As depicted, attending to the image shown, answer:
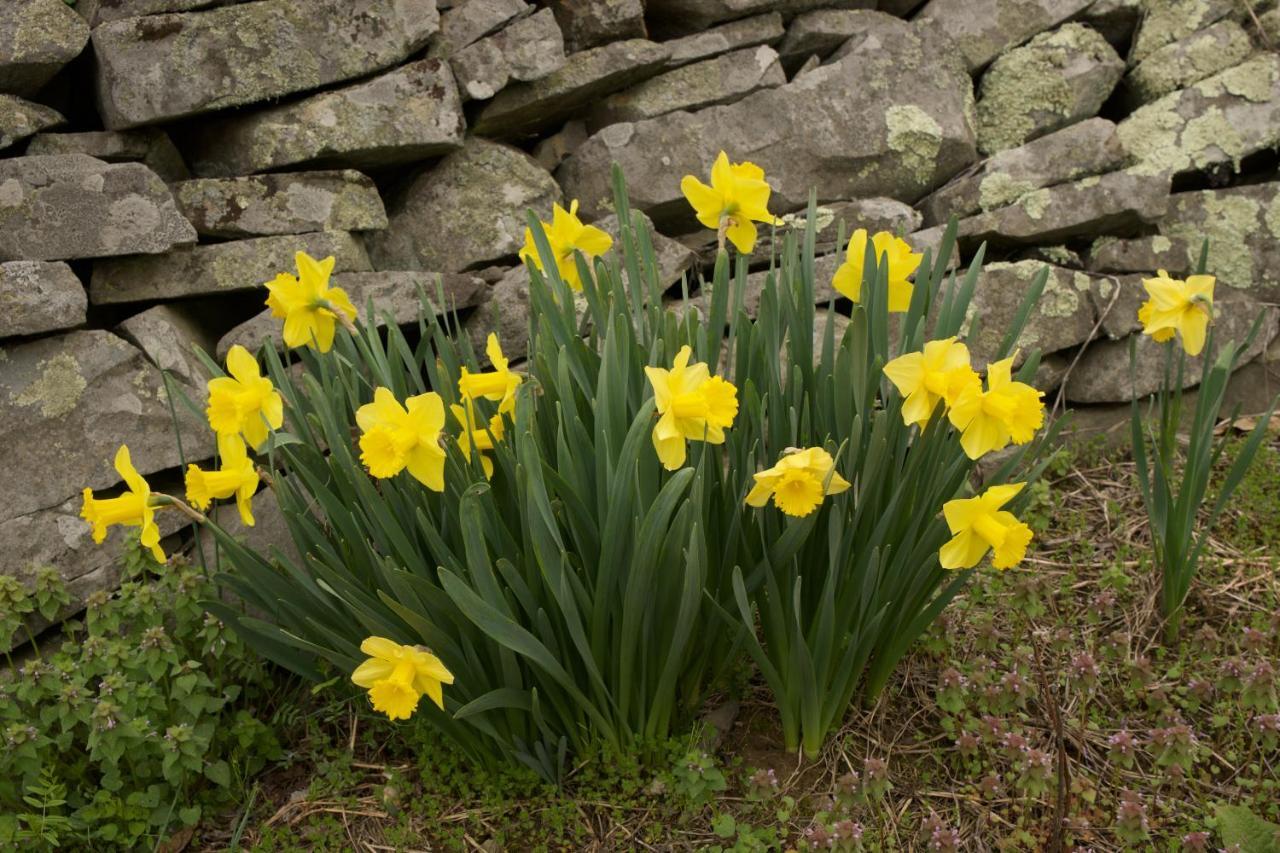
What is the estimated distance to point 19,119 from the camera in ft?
7.95

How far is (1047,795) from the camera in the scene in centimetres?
188

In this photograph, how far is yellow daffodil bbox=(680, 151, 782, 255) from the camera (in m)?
1.93

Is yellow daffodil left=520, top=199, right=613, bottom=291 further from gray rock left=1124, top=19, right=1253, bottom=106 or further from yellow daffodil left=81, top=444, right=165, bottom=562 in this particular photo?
gray rock left=1124, top=19, right=1253, bottom=106

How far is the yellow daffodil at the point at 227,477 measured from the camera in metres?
1.68

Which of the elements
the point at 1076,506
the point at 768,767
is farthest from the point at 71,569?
the point at 1076,506

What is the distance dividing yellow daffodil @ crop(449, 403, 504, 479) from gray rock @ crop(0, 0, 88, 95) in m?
1.44

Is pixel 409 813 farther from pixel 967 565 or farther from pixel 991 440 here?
pixel 991 440

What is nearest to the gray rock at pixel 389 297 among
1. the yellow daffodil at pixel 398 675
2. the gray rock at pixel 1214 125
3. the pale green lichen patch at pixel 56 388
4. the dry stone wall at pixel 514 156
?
the dry stone wall at pixel 514 156

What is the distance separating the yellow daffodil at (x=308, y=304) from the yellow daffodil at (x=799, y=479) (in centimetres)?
81

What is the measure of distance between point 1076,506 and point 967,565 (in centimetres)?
131

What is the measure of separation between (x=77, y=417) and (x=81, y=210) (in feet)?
1.51

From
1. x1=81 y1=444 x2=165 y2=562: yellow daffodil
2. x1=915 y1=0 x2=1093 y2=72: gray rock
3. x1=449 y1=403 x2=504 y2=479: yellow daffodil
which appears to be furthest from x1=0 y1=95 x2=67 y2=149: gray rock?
x1=915 y1=0 x2=1093 y2=72: gray rock

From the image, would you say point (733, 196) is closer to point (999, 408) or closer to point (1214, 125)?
point (999, 408)

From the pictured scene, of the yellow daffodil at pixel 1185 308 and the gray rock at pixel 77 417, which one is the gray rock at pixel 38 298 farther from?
the yellow daffodil at pixel 1185 308
